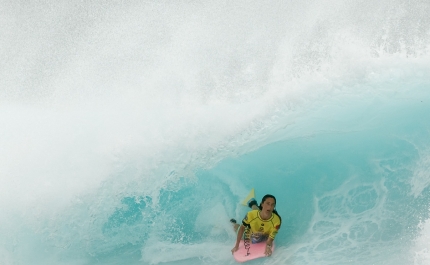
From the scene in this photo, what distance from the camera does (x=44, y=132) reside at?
6633mm

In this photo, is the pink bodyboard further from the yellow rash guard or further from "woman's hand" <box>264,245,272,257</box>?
the yellow rash guard

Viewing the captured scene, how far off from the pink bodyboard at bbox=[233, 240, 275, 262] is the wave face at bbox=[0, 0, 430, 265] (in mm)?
155

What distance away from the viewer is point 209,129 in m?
6.55

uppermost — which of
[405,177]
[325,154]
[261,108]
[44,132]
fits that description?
[44,132]

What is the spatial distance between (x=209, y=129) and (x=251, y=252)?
205cm

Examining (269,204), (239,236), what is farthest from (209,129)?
(269,204)

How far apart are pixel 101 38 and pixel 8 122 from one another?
2.30 metres

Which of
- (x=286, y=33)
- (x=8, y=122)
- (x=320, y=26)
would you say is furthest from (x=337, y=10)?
(x=8, y=122)

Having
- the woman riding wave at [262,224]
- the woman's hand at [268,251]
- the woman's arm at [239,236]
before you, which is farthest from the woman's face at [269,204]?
the woman's hand at [268,251]

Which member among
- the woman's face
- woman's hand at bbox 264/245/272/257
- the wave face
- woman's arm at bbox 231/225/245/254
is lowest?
woman's hand at bbox 264/245/272/257

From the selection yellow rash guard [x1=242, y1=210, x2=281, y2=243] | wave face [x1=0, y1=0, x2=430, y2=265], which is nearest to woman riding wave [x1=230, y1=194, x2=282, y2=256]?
yellow rash guard [x1=242, y1=210, x2=281, y2=243]

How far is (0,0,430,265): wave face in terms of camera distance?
5750mm

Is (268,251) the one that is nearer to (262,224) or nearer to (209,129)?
(262,224)

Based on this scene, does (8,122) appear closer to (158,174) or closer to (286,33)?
(158,174)
